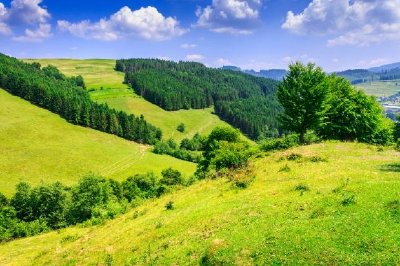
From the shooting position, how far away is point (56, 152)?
151250 millimetres

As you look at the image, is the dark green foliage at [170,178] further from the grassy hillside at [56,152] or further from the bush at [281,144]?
the bush at [281,144]

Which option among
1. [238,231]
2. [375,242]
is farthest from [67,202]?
[375,242]

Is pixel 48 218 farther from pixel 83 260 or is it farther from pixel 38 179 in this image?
pixel 83 260

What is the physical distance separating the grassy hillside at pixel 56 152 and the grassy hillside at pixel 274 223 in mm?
89781

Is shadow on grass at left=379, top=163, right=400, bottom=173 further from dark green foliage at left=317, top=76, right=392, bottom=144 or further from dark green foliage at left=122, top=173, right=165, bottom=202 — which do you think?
dark green foliage at left=122, top=173, right=165, bottom=202

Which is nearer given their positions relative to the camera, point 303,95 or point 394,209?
point 394,209

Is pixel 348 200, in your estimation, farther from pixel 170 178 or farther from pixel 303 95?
pixel 170 178

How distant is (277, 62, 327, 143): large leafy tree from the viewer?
58.1 m

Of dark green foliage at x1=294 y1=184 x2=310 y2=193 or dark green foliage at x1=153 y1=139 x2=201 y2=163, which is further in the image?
dark green foliage at x1=153 y1=139 x2=201 y2=163

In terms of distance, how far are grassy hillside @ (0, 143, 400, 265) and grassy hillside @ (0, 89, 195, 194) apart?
89.8 meters

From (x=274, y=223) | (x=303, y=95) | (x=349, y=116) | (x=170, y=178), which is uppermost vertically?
(x=303, y=95)

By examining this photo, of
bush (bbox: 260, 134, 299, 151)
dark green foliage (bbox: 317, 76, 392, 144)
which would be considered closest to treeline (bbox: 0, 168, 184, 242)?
bush (bbox: 260, 134, 299, 151)

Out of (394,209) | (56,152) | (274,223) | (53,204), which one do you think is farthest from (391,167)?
(56,152)

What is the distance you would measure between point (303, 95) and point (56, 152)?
388 feet
